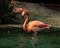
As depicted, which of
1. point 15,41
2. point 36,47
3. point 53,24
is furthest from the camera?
point 53,24

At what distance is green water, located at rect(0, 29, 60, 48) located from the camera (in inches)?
342

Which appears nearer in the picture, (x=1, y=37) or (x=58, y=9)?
(x=1, y=37)

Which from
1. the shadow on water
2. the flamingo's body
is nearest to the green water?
the shadow on water

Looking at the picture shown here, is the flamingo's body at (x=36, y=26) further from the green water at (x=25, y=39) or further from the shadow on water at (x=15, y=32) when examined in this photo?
the shadow on water at (x=15, y=32)

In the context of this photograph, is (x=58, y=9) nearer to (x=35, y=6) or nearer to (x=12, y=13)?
(x=35, y=6)

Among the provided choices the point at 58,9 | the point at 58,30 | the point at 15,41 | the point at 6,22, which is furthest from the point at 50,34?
the point at 58,9

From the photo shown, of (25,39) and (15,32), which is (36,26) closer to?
(25,39)

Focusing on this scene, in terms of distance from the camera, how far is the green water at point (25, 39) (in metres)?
8.68

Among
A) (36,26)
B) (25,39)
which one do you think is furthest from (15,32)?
(36,26)

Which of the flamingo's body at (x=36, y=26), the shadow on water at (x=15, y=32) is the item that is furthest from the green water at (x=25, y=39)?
the flamingo's body at (x=36, y=26)

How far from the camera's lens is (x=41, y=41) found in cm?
924

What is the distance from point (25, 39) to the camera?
9477 mm

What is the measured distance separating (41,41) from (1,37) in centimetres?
141

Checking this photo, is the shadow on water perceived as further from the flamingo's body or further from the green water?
the flamingo's body
